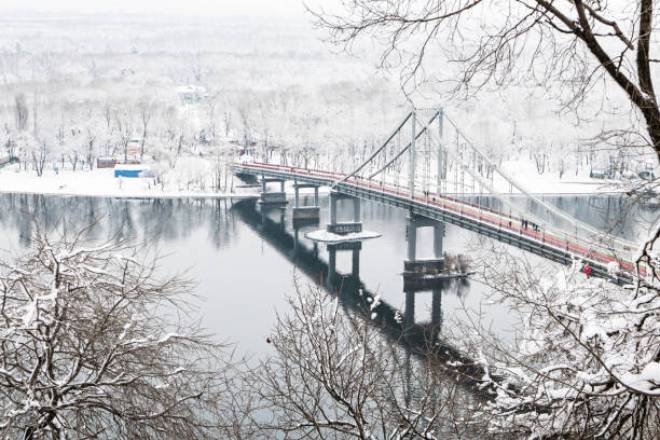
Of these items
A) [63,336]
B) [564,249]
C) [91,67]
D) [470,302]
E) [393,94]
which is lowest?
[470,302]

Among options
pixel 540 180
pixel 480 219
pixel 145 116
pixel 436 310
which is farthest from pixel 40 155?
pixel 436 310

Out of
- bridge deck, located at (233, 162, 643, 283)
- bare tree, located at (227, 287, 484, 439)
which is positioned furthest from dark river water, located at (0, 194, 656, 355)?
bare tree, located at (227, 287, 484, 439)

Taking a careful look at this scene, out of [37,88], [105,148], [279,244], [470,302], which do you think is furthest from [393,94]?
[470,302]

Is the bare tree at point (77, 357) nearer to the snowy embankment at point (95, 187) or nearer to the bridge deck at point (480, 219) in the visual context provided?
the bridge deck at point (480, 219)

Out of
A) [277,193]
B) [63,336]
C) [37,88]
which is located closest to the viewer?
[63,336]

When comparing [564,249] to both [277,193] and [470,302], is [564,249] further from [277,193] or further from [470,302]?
[277,193]

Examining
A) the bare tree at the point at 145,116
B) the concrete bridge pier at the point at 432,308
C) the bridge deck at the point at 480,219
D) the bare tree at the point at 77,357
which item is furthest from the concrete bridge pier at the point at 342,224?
the bare tree at the point at 145,116

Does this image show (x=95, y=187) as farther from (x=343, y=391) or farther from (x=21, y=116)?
(x=343, y=391)
